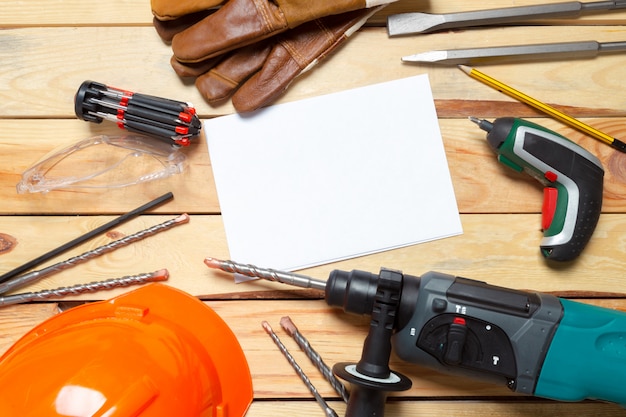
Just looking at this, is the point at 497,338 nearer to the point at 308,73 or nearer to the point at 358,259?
the point at 358,259

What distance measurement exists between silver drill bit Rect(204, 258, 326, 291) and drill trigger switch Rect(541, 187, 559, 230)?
1.31 feet

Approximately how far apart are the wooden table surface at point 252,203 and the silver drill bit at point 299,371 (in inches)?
0.5

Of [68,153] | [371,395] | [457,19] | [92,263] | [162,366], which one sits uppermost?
[457,19]

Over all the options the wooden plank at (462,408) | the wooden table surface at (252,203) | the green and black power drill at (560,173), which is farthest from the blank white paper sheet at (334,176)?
the wooden plank at (462,408)

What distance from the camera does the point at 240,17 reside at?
939 mm

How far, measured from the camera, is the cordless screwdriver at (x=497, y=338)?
85 centimetres

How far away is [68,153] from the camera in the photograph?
101 cm

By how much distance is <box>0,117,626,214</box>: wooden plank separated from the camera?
3.30ft

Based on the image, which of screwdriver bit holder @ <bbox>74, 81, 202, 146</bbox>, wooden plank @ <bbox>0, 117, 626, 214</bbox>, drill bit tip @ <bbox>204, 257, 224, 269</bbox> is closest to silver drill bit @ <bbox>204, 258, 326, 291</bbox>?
drill bit tip @ <bbox>204, 257, 224, 269</bbox>

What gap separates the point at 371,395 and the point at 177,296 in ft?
1.20

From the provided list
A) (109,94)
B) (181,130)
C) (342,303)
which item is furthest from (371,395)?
(109,94)

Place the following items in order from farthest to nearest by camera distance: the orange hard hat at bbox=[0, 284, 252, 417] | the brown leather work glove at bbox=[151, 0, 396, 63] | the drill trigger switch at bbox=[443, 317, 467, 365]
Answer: the brown leather work glove at bbox=[151, 0, 396, 63] → the drill trigger switch at bbox=[443, 317, 467, 365] → the orange hard hat at bbox=[0, 284, 252, 417]

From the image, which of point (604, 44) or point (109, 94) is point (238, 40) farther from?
point (604, 44)

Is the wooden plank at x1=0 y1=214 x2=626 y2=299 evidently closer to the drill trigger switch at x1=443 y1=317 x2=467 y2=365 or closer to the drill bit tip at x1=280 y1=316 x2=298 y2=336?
the drill bit tip at x1=280 y1=316 x2=298 y2=336
